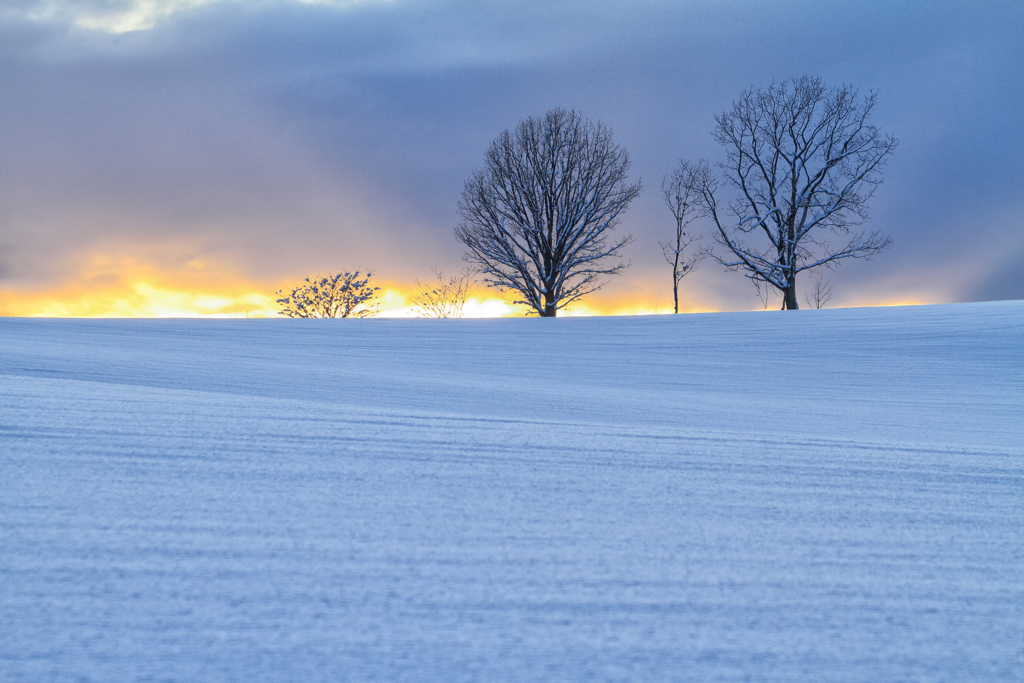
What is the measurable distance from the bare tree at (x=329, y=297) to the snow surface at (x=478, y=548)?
14125 mm

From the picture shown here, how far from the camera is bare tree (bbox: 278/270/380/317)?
1470 centimetres

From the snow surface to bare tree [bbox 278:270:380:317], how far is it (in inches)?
556

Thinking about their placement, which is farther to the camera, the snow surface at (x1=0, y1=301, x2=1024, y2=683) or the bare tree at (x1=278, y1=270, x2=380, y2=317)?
the bare tree at (x1=278, y1=270, x2=380, y2=317)

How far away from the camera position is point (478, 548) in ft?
1.79

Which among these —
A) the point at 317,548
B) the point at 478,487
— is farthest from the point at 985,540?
the point at 317,548

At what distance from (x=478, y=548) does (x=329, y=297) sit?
1505cm

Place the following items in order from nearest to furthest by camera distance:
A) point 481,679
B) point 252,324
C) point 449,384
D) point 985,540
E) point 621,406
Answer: point 481,679 → point 985,540 → point 621,406 → point 449,384 → point 252,324

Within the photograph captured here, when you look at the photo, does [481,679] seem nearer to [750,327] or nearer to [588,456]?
[588,456]

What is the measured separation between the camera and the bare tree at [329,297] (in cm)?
1470

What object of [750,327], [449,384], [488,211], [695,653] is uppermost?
[488,211]

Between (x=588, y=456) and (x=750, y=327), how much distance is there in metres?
3.79

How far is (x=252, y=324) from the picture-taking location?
12.9 feet

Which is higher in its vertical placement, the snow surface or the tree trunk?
the tree trunk

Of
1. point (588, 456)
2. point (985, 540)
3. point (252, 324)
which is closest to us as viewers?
point (985, 540)
